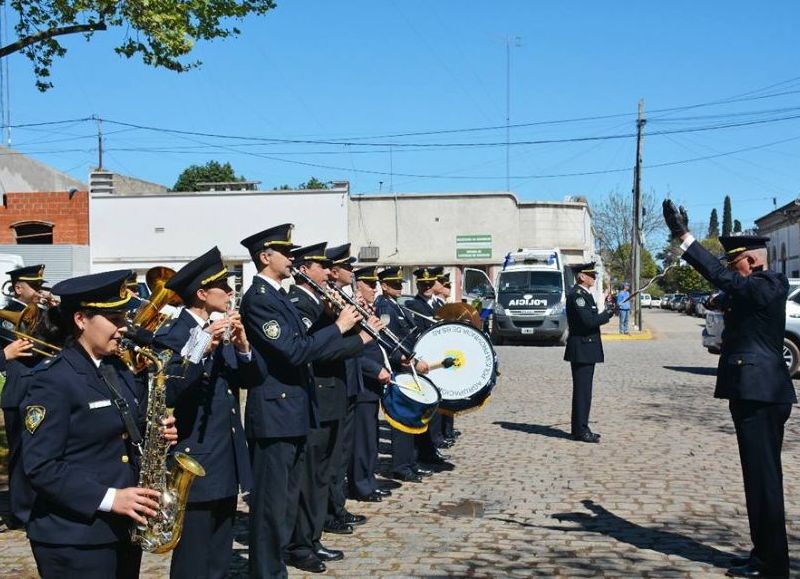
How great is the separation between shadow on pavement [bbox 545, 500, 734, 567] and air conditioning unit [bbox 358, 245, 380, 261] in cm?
3364

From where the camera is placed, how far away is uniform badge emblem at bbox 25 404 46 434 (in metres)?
3.50

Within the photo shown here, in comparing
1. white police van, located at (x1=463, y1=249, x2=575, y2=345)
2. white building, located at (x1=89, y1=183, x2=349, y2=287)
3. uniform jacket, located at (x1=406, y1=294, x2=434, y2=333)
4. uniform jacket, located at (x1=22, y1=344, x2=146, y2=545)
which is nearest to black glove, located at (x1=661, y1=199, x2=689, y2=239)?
uniform jacket, located at (x1=22, y1=344, x2=146, y2=545)

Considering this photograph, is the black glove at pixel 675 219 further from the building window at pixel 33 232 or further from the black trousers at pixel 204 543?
the building window at pixel 33 232

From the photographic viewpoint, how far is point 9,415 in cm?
770

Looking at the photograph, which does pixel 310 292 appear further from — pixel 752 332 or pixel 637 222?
pixel 637 222

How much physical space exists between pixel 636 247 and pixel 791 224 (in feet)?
92.0

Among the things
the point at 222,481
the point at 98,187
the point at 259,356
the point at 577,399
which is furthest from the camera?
the point at 98,187

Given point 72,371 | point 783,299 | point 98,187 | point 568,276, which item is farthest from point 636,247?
point 72,371

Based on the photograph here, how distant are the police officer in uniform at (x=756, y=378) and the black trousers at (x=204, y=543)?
331 centimetres

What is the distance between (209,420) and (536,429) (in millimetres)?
8038

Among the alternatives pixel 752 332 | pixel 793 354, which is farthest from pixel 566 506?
pixel 793 354

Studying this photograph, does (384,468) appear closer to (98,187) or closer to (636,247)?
(636,247)

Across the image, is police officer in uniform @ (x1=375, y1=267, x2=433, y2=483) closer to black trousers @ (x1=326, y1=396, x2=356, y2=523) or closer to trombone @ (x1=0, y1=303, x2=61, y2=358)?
black trousers @ (x1=326, y1=396, x2=356, y2=523)

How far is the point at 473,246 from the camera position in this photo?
42.0 metres
